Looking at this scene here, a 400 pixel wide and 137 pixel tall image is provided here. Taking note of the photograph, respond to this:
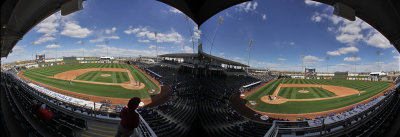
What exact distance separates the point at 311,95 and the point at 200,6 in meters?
1.85

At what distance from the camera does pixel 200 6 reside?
176 centimetres

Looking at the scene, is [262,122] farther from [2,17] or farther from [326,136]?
[2,17]

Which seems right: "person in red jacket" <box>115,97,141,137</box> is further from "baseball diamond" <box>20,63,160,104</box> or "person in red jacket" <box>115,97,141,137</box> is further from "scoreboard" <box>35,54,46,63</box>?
"scoreboard" <box>35,54,46,63</box>

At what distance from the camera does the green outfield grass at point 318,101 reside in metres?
1.51

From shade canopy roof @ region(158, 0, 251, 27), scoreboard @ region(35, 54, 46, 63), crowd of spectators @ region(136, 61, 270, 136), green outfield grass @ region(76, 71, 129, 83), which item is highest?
shade canopy roof @ region(158, 0, 251, 27)

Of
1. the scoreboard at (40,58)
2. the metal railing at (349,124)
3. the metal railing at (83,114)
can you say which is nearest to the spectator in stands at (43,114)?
the metal railing at (83,114)

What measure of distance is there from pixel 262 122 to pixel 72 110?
238 cm

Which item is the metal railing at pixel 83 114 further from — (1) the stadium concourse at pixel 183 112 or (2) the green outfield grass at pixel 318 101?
(2) the green outfield grass at pixel 318 101

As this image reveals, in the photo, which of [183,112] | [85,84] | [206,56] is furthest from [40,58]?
[206,56]

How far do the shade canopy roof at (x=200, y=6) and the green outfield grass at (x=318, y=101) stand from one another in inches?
54.3

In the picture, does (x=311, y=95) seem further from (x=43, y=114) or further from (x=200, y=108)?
(x=43, y=114)

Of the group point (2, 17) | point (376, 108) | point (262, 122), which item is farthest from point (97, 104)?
point (376, 108)

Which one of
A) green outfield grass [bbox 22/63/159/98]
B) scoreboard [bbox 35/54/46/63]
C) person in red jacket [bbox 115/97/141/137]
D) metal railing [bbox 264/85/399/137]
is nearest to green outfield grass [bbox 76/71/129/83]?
green outfield grass [bbox 22/63/159/98]

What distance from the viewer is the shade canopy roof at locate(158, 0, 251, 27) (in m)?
1.72
